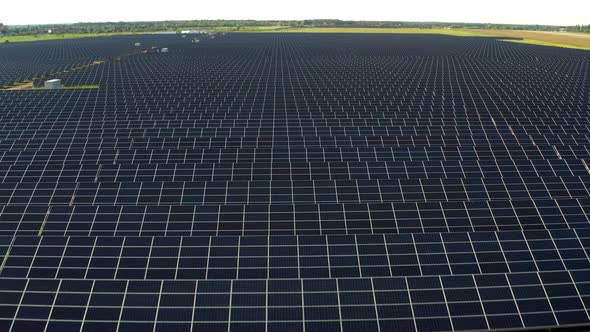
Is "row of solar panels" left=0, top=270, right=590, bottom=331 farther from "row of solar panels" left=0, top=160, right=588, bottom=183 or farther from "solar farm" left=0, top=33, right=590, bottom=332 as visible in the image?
"row of solar panels" left=0, top=160, right=588, bottom=183

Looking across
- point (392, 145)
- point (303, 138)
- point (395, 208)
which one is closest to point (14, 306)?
point (395, 208)

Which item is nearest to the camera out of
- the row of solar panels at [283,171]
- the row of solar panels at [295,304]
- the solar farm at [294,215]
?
the row of solar panels at [295,304]

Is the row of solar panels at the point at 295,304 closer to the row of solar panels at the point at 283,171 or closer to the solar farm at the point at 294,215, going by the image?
the solar farm at the point at 294,215

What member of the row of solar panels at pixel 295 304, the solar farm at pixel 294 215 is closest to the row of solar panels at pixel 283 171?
the solar farm at pixel 294 215

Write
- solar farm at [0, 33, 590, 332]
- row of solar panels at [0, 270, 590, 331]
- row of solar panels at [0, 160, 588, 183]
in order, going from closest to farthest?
row of solar panels at [0, 270, 590, 331] < solar farm at [0, 33, 590, 332] < row of solar panels at [0, 160, 588, 183]

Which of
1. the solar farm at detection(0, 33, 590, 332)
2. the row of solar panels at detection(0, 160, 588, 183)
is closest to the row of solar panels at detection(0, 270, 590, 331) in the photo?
the solar farm at detection(0, 33, 590, 332)

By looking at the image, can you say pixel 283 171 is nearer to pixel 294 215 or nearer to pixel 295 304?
pixel 294 215

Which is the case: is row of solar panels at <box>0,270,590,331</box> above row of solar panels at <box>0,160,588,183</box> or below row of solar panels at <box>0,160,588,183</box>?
above

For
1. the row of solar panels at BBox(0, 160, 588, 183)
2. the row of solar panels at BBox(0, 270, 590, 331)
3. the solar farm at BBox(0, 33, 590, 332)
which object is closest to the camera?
the row of solar panels at BBox(0, 270, 590, 331)

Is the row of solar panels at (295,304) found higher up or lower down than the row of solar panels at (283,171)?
higher up
